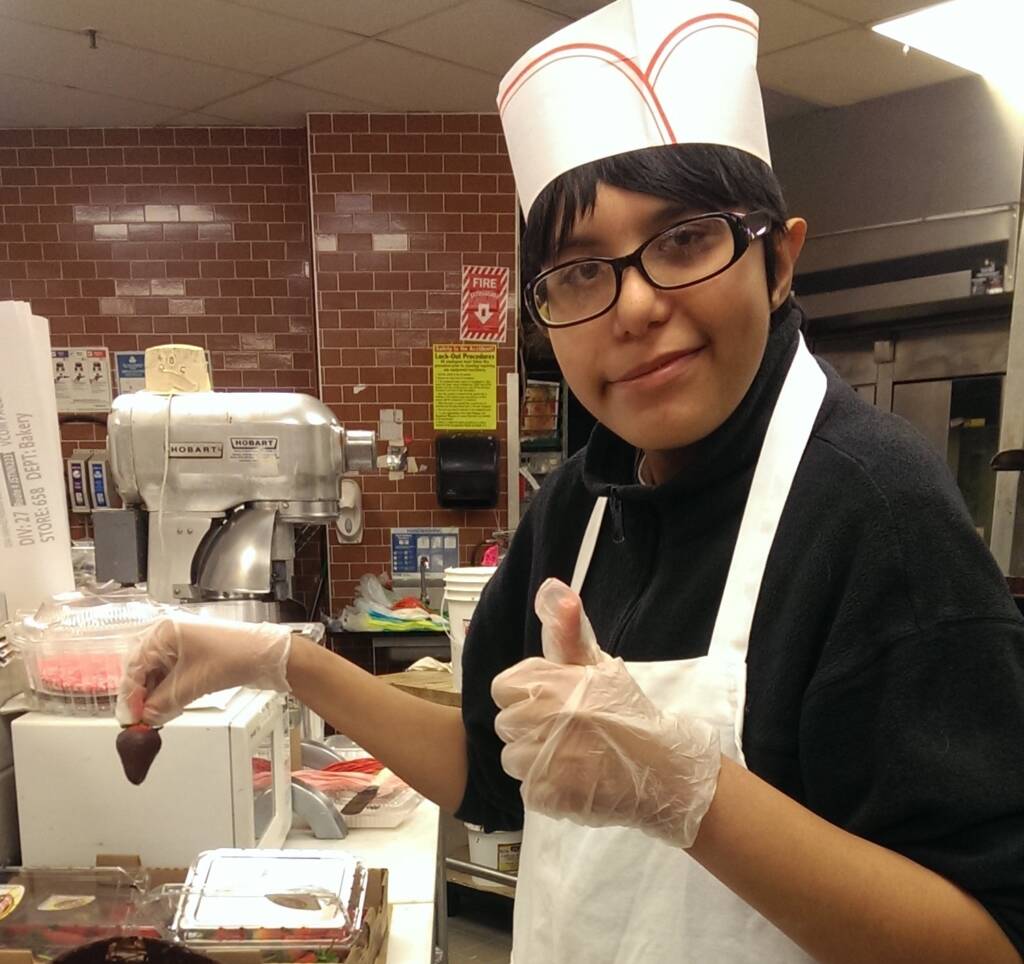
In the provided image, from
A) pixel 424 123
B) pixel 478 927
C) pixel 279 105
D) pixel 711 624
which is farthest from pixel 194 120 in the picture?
pixel 711 624

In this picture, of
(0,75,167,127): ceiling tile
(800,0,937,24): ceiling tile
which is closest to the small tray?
(800,0,937,24): ceiling tile

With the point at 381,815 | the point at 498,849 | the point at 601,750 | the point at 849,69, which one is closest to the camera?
the point at 601,750

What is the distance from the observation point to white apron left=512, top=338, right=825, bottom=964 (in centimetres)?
76

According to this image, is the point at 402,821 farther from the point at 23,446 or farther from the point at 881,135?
the point at 881,135

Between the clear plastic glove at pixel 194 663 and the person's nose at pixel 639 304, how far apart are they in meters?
0.61

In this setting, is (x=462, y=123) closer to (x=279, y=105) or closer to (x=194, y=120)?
(x=279, y=105)

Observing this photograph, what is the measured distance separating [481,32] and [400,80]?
538 millimetres

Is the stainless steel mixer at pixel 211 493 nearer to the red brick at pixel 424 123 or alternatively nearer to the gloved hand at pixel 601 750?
the gloved hand at pixel 601 750

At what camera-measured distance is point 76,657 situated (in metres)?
1.32

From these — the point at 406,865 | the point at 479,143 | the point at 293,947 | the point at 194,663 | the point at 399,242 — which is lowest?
the point at 406,865

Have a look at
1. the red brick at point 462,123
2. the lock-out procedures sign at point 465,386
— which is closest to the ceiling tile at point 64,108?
the red brick at point 462,123

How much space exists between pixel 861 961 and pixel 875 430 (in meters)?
0.43

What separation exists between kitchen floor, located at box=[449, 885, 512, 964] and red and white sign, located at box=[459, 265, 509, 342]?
2.37 meters

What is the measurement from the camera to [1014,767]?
62 centimetres
